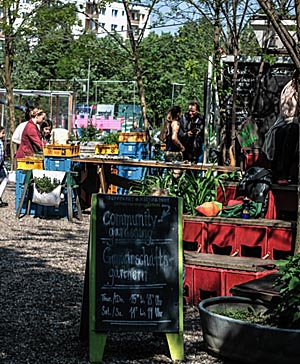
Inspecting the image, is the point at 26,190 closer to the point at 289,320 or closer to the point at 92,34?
the point at 92,34

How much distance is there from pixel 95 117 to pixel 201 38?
2241 centimetres

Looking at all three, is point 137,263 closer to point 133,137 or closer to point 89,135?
point 133,137

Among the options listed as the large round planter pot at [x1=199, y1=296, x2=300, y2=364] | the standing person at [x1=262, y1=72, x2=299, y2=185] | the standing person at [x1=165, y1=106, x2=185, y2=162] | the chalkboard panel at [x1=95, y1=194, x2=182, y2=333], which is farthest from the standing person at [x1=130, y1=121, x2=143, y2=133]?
the large round planter pot at [x1=199, y1=296, x2=300, y2=364]

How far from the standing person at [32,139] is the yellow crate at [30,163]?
3.36 ft

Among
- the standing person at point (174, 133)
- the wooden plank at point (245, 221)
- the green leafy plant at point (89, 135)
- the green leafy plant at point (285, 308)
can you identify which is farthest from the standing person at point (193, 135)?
the green leafy plant at point (285, 308)

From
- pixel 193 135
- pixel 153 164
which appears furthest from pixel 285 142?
pixel 193 135

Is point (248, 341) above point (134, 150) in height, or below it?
below

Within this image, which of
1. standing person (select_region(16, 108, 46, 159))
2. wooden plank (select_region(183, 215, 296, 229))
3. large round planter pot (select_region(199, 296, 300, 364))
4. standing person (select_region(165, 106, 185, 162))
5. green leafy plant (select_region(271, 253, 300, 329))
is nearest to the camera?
large round planter pot (select_region(199, 296, 300, 364))

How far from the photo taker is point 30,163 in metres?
16.0

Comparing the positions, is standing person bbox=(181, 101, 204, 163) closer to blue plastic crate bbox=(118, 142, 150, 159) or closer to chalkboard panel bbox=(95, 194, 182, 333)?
blue plastic crate bbox=(118, 142, 150, 159)

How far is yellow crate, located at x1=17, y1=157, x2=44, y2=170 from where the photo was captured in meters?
15.9

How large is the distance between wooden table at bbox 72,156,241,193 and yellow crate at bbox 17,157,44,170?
578 millimetres

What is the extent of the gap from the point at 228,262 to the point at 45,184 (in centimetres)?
693

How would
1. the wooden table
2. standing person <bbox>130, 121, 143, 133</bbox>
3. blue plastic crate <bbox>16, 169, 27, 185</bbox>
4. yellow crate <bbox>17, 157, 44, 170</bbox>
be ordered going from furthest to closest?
standing person <bbox>130, 121, 143, 133</bbox> → yellow crate <bbox>17, 157, 44, 170</bbox> → blue plastic crate <bbox>16, 169, 27, 185</bbox> → the wooden table
